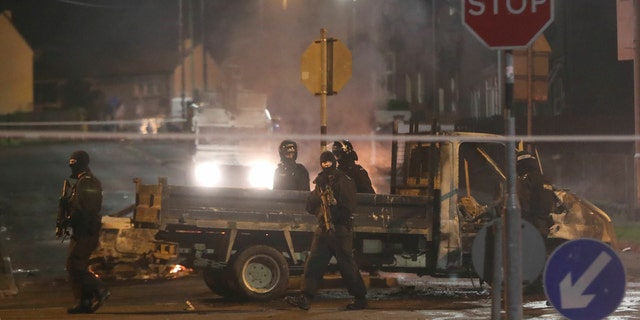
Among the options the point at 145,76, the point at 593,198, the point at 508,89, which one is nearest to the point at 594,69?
the point at 593,198

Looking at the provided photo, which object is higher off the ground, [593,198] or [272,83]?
[272,83]

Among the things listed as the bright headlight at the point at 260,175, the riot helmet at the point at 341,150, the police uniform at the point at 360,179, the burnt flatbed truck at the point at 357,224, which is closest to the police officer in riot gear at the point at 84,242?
the burnt flatbed truck at the point at 357,224

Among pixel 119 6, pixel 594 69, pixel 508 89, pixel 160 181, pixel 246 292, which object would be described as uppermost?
pixel 119 6

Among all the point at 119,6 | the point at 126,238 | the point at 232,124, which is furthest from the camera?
the point at 119,6

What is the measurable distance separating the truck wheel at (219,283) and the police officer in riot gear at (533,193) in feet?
10.5

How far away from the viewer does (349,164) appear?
10.7 meters

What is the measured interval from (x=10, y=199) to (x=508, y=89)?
59.0ft

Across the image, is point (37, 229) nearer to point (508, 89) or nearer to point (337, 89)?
point (337, 89)

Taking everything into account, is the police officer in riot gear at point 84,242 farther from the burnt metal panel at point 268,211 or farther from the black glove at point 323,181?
the black glove at point 323,181

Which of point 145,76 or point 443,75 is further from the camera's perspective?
point 145,76

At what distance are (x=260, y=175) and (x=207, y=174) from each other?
1227mm

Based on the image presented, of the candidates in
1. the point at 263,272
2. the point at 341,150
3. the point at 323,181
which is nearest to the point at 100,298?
the point at 263,272

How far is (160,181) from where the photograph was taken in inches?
384

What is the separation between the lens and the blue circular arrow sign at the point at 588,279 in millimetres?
5680
